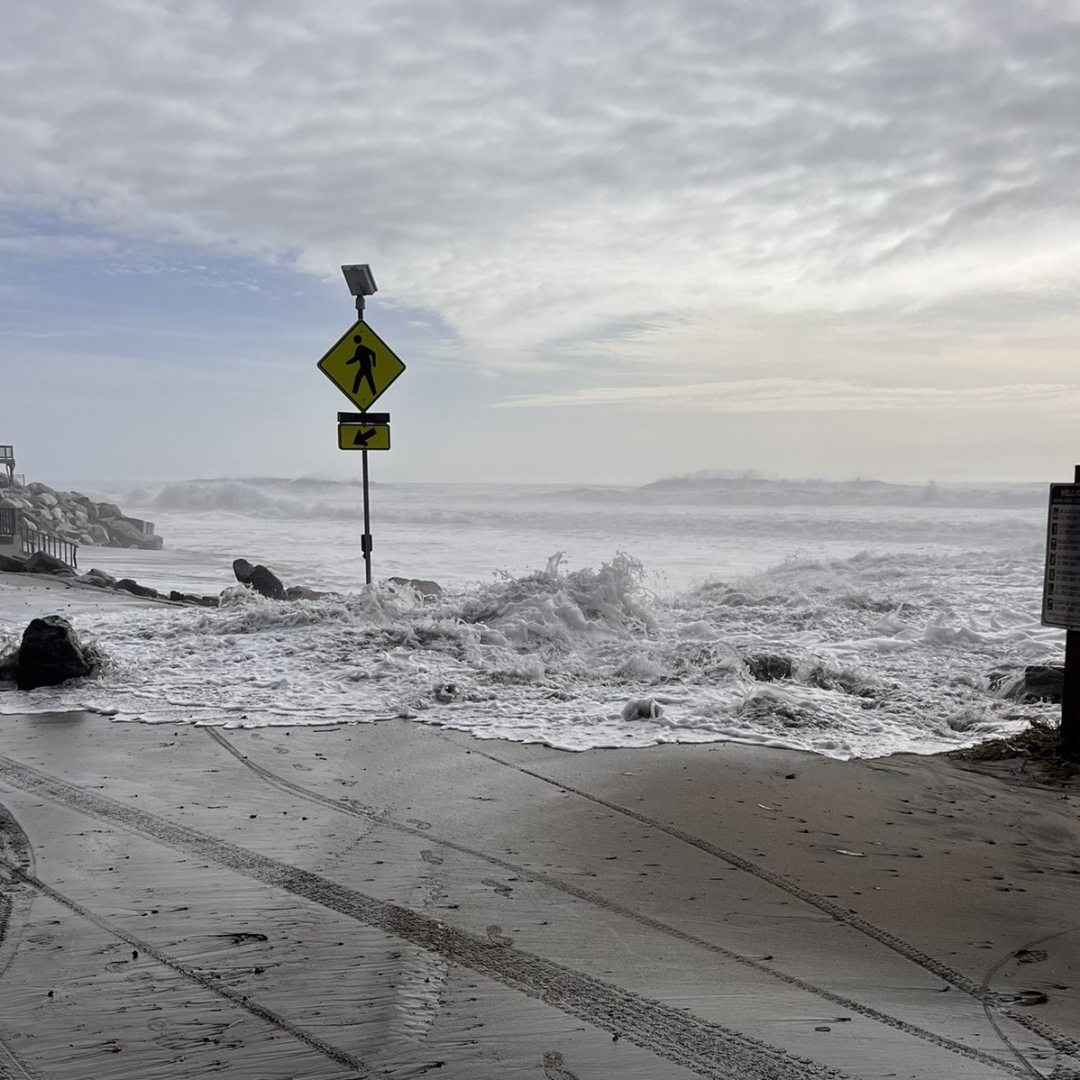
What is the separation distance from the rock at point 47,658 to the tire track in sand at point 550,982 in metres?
3.74

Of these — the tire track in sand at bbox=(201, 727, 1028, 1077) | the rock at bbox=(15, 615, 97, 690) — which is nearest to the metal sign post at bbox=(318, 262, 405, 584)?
the rock at bbox=(15, 615, 97, 690)

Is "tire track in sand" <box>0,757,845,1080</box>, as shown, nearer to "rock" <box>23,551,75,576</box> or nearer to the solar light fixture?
the solar light fixture

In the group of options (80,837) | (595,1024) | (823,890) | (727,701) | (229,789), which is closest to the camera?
(595,1024)

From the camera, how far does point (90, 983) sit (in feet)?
10.5

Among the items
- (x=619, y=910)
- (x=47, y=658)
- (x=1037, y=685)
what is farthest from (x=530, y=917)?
(x=1037, y=685)

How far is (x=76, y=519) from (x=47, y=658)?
30356mm

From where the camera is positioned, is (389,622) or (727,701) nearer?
(727,701)

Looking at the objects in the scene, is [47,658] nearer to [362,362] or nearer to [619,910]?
[362,362]

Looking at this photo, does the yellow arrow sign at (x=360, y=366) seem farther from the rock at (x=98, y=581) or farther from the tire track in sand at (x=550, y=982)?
the tire track in sand at (x=550, y=982)

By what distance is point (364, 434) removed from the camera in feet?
39.5

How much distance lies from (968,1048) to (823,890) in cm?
125

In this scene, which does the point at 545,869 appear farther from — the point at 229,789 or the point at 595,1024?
the point at 229,789

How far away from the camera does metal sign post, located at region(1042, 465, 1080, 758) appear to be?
20.3 ft

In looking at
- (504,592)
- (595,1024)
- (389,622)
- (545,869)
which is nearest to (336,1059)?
(595,1024)
